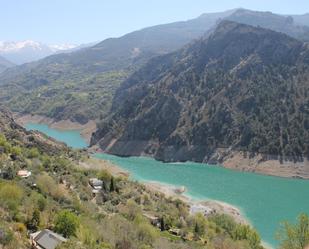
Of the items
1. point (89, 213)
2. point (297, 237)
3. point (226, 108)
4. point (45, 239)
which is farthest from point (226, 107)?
point (45, 239)

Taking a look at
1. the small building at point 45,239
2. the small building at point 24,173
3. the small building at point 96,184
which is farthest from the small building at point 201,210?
the small building at point 45,239

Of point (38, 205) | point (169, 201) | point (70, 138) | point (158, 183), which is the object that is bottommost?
point (70, 138)

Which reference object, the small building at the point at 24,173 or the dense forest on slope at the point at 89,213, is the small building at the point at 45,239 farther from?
the small building at the point at 24,173

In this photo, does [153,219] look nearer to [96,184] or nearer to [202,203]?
[96,184]

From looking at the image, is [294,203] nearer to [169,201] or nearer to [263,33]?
[169,201]

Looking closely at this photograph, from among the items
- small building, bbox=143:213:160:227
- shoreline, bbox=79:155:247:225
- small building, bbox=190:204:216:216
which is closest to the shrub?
small building, bbox=143:213:160:227

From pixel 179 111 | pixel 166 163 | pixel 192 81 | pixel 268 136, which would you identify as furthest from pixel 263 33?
pixel 166 163
